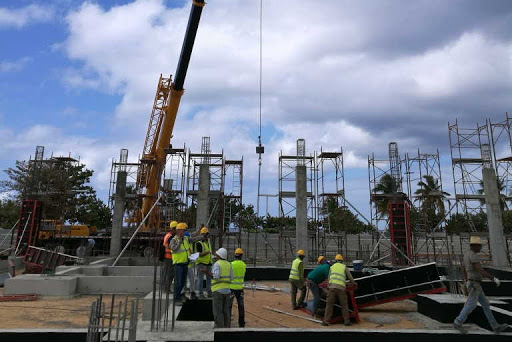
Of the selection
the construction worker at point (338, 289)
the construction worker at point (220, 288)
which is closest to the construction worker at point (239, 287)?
the construction worker at point (220, 288)

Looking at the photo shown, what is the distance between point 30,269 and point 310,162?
51.1 feet

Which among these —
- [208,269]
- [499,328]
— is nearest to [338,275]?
[499,328]

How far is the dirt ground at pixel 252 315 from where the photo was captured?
25.4 feet

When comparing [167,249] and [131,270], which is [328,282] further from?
[131,270]

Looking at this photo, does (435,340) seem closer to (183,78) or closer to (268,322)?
(268,322)

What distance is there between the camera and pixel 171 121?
72.2 feet

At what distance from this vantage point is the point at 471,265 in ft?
21.3

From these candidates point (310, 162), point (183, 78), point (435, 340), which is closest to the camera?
point (435, 340)

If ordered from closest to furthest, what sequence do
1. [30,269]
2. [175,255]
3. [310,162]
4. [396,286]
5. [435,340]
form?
[435,340] → [175,255] → [396,286] → [30,269] → [310,162]

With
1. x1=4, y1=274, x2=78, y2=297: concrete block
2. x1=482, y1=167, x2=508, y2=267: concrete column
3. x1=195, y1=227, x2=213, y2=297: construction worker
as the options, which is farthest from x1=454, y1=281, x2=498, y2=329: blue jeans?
x1=482, y1=167, x2=508, y2=267: concrete column

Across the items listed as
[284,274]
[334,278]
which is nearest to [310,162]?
[284,274]

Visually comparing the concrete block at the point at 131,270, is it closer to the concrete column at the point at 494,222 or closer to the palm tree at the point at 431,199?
the concrete column at the point at 494,222

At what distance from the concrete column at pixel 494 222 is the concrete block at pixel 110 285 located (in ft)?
50.2

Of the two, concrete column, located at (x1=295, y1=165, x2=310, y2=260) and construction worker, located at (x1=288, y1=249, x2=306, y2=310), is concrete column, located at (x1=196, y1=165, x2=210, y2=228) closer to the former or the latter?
concrete column, located at (x1=295, y1=165, x2=310, y2=260)
